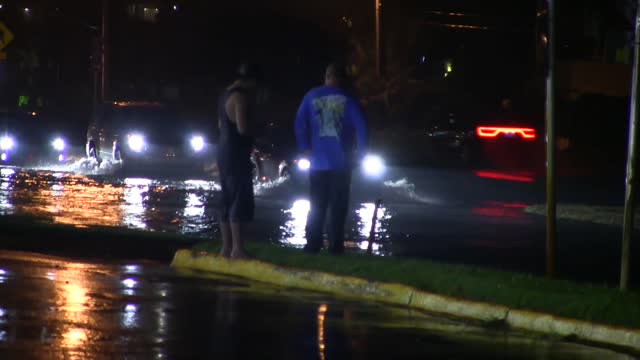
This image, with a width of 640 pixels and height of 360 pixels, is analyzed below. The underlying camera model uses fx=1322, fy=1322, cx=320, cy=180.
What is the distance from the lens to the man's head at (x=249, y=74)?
13023mm

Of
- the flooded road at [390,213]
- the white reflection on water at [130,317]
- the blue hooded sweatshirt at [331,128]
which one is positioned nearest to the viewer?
the white reflection on water at [130,317]

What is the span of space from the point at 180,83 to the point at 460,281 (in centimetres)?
5553

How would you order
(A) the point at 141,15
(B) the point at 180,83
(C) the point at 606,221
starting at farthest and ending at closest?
(A) the point at 141,15
(B) the point at 180,83
(C) the point at 606,221

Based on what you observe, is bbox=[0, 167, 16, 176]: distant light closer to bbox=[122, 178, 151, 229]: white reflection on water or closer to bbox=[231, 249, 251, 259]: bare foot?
bbox=[122, 178, 151, 229]: white reflection on water

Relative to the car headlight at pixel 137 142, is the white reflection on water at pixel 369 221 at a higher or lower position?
lower

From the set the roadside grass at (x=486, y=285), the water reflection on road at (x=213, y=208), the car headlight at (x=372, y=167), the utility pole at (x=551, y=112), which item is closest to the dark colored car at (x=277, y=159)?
the water reflection on road at (x=213, y=208)

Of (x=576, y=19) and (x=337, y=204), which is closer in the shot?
(x=337, y=204)

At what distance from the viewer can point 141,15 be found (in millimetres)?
97750

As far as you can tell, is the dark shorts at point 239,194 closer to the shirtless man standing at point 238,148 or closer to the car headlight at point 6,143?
the shirtless man standing at point 238,148

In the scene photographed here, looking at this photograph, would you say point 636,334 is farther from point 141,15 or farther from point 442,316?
point 141,15

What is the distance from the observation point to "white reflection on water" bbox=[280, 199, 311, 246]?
17567mm

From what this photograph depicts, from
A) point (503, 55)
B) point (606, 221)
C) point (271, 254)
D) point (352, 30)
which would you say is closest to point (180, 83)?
point (352, 30)

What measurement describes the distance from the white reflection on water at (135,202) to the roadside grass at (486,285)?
560 centimetres

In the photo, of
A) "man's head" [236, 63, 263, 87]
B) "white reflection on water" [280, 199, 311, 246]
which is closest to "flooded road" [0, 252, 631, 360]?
"man's head" [236, 63, 263, 87]
